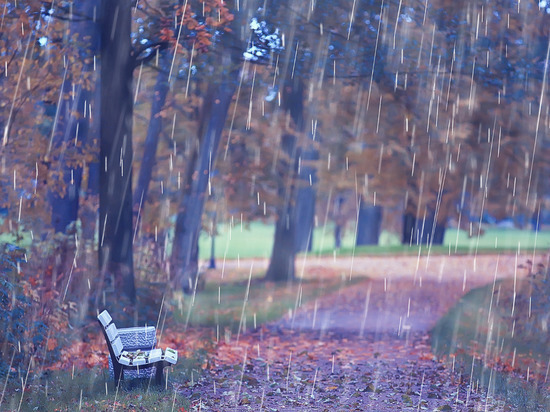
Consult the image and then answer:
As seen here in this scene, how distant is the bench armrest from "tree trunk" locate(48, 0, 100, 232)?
612 cm

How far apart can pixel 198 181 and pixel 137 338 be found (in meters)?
10.8

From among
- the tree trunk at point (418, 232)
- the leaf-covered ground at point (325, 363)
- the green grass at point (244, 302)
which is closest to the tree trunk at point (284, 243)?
the green grass at point (244, 302)

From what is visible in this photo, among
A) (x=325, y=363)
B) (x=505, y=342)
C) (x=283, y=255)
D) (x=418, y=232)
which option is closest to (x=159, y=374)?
(x=325, y=363)

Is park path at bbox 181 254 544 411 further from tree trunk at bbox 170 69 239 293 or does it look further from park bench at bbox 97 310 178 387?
tree trunk at bbox 170 69 239 293

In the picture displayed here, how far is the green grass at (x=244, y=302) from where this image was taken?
17.1 metres

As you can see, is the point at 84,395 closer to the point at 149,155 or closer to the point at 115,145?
the point at 115,145

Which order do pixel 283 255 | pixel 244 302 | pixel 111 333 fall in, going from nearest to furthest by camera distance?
1. pixel 111 333
2. pixel 244 302
3. pixel 283 255

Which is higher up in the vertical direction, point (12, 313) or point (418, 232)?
point (418, 232)

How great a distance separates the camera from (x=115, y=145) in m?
13.7

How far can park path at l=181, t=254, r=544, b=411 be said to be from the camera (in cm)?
950

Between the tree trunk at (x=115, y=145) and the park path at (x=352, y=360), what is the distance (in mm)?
2649

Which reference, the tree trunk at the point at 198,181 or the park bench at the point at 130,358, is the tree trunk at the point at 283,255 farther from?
the park bench at the point at 130,358

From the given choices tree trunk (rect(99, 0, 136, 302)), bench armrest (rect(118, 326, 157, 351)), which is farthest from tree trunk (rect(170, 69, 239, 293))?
bench armrest (rect(118, 326, 157, 351))

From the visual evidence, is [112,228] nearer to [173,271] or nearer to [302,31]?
[173,271]
